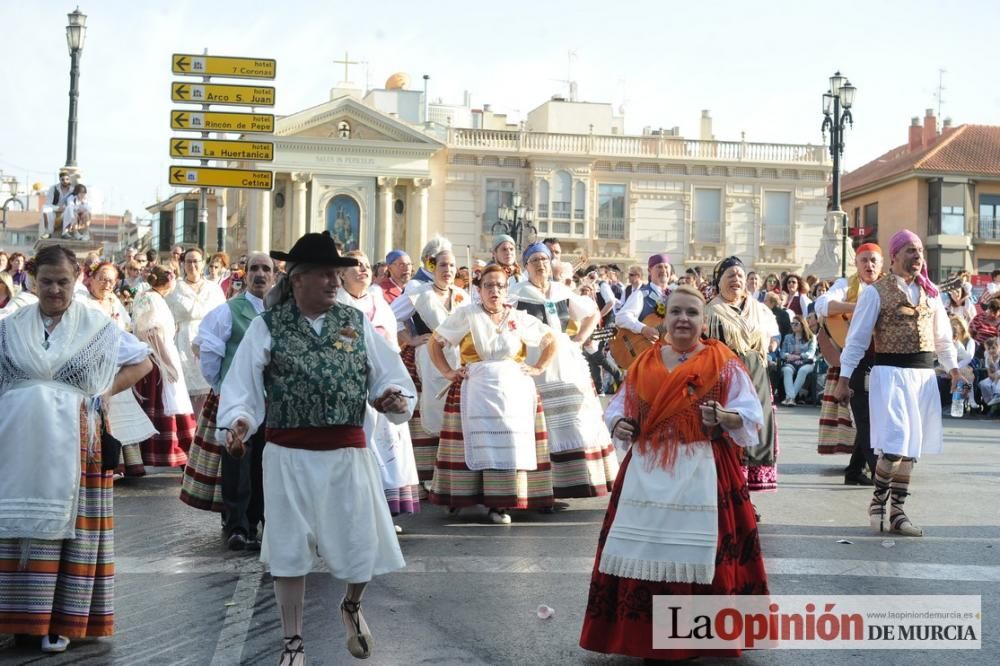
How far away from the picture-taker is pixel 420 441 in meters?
10.0

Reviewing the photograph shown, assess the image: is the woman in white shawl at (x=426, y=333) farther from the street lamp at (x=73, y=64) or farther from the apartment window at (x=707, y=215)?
the apartment window at (x=707, y=215)

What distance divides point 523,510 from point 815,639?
369 centimetres

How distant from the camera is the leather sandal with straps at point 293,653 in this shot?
4.89 metres

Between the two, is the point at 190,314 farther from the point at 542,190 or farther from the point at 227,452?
the point at 542,190

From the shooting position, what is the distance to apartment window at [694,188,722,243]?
2063 inches

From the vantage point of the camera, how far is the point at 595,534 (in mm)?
8242

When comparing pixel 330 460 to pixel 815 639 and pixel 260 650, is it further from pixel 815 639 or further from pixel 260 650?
pixel 815 639

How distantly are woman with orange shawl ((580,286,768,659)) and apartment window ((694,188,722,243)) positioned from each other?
4766 centimetres

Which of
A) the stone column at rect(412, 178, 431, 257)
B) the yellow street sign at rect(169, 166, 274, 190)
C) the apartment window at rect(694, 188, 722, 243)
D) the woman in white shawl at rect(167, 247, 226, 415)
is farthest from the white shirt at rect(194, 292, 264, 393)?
the apartment window at rect(694, 188, 722, 243)

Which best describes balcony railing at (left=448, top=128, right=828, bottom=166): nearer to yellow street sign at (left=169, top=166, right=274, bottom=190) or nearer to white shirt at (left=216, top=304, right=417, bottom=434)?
yellow street sign at (left=169, top=166, right=274, bottom=190)

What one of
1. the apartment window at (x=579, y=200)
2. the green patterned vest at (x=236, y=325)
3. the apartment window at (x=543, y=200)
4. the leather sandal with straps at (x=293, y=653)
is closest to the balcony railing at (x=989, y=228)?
the apartment window at (x=579, y=200)

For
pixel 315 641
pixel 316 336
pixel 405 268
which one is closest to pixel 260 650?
pixel 315 641

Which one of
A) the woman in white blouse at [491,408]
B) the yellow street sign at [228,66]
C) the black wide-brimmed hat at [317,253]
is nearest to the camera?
the black wide-brimmed hat at [317,253]

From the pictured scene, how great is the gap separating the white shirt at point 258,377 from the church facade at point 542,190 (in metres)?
44.6
